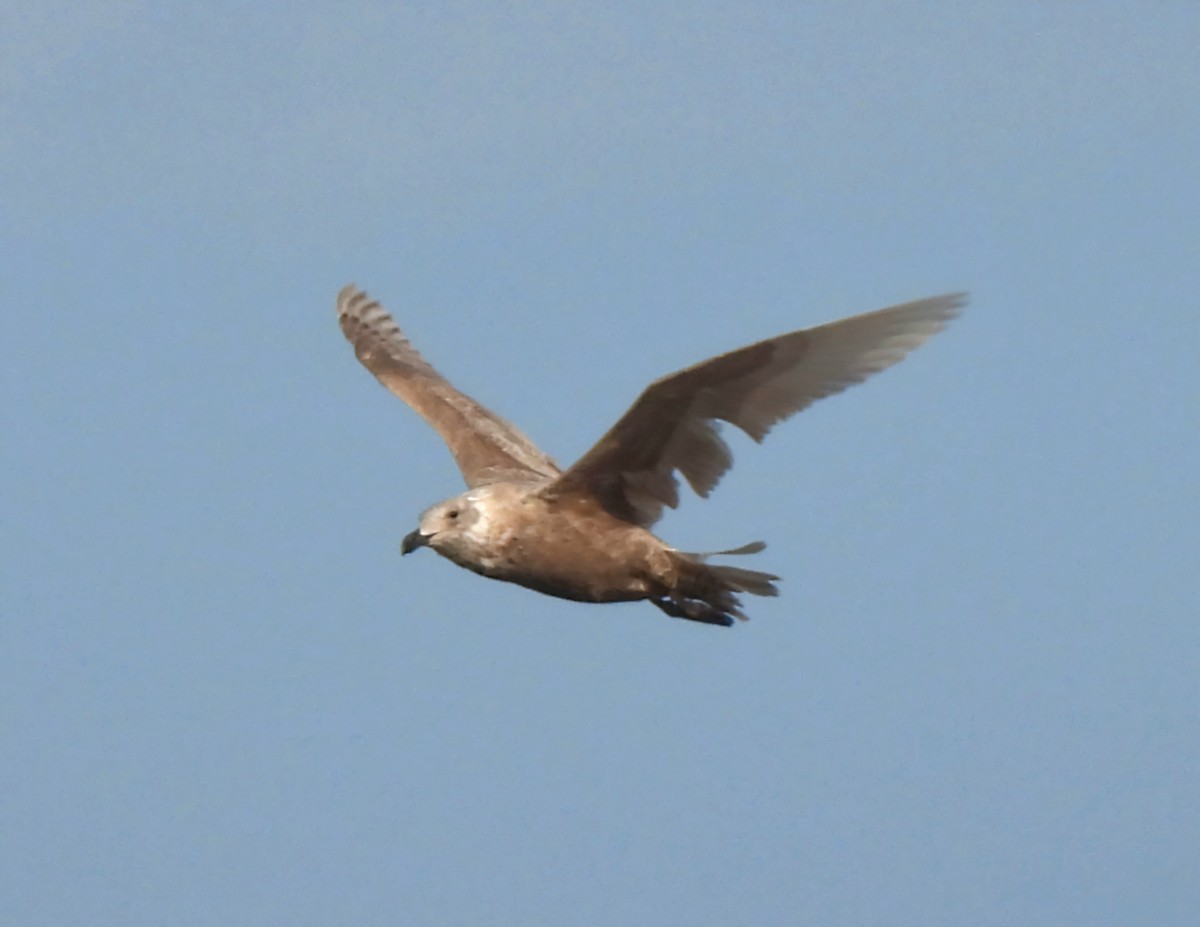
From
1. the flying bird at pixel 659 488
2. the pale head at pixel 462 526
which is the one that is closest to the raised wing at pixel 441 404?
the pale head at pixel 462 526

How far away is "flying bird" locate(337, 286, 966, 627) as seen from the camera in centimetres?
1117

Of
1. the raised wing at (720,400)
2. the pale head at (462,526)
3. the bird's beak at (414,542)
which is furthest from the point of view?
the bird's beak at (414,542)

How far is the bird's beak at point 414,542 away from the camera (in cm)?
1204

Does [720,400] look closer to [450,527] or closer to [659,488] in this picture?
[659,488]

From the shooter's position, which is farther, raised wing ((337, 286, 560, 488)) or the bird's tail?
raised wing ((337, 286, 560, 488))

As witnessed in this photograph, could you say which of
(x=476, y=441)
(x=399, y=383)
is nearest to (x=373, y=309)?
(x=399, y=383)

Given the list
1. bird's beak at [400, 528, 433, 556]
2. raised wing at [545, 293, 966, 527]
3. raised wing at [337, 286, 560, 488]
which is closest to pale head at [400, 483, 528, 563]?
bird's beak at [400, 528, 433, 556]

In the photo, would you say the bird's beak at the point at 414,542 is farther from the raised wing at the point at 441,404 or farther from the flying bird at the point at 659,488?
the raised wing at the point at 441,404

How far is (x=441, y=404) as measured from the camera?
1497 centimetres

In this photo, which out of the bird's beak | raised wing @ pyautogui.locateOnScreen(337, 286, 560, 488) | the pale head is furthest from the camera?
raised wing @ pyautogui.locateOnScreen(337, 286, 560, 488)

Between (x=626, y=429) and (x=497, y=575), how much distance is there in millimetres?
1168

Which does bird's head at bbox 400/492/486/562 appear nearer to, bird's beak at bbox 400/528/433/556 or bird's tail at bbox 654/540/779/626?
bird's beak at bbox 400/528/433/556

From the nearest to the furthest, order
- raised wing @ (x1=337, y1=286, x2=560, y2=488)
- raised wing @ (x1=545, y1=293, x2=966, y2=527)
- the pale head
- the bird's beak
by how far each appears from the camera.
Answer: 1. raised wing @ (x1=545, y1=293, x2=966, y2=527)
2. the pale head
3. the bird's beak
4. raised wing @ (x1=337, y1=286, x2=560, y2=488)

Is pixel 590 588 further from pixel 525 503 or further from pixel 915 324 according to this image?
pixel 915 324
